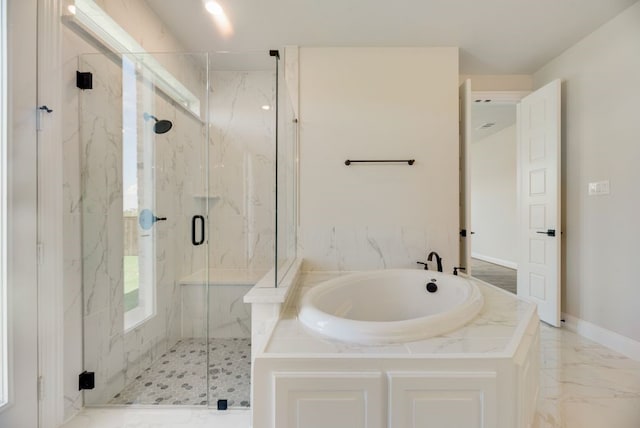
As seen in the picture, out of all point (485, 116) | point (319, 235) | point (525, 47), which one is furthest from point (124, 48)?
point (485, 116)

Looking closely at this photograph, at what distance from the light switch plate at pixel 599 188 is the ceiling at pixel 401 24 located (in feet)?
4.05

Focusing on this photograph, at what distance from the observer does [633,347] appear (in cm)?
213

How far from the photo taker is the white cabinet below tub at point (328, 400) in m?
1.07

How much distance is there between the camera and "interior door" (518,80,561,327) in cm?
264

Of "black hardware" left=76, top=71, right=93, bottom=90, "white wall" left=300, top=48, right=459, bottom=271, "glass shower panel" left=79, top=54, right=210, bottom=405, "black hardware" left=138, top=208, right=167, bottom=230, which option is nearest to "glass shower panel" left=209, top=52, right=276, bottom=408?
"glass shower panel" left=79, top=54, right=210, bottom=405

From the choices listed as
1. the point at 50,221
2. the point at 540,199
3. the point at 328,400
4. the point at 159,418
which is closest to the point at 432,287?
the point at 328,400

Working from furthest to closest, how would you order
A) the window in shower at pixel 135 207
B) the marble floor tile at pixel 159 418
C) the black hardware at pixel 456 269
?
the black hardware at pixel 456 269, the window in shower at pixel 135 207, the marble floor tile at pixel 159 418

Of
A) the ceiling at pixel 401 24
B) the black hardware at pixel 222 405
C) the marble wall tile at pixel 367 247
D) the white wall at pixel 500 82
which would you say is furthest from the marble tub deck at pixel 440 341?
the white wall at pixel 500 82

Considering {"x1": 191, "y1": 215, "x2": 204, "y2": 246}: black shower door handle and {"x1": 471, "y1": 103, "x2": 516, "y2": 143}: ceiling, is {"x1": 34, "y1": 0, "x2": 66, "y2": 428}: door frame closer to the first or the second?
{"x1": 191, "y1": 215, "x2": 204, "y2": 246}: black shower door handle

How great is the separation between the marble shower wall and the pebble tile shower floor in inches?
29.5

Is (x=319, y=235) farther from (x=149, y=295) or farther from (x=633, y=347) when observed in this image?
(x=633, y=347)

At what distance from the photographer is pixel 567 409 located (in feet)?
5.19

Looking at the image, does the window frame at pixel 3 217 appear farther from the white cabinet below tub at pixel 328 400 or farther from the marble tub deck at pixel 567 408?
the white cabinet below tub at pixel 328 400

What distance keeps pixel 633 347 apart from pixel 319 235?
2441 millimetres
